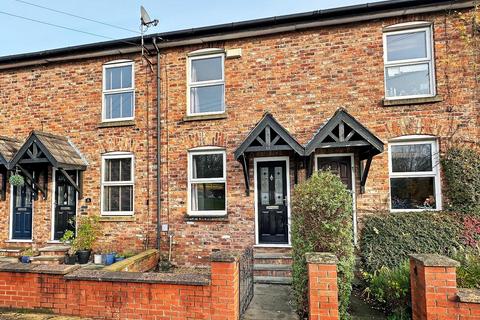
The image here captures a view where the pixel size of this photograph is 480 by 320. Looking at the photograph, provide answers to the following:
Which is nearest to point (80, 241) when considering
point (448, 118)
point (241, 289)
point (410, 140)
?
point (241, 289)

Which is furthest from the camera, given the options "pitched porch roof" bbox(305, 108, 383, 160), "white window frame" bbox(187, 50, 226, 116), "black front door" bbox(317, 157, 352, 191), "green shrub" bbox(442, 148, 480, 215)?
"white window frame" bbox(187, 50, 226, 116)

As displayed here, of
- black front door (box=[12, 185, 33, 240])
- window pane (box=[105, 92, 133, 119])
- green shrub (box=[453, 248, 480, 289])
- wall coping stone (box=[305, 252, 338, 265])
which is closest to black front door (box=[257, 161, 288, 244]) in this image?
wall coping stone (box=[305, 252, 338, 265])

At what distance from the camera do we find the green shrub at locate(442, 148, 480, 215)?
6.38 meters

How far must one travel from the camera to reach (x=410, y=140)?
23.0 ft

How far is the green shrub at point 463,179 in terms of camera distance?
6375 millimetres

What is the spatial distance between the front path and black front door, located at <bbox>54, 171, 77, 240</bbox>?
233 inches

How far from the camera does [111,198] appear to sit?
856 cm

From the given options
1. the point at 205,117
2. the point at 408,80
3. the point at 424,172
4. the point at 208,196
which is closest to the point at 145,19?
the point at 205,117

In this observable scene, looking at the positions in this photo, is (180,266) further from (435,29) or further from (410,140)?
(435,29)

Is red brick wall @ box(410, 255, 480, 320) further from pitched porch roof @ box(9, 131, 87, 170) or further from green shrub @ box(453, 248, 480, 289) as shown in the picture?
pitched porch roof @ box(9, 131, 87, 170)

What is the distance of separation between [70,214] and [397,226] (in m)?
8.71

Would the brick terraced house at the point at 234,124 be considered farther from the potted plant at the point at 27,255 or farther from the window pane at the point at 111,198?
the potted plant at the point at 27,255

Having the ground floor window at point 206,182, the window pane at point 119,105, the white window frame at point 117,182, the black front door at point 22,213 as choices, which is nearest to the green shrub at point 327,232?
the ground floor window at point 206,182

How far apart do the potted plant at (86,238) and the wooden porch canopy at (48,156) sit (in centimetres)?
89
